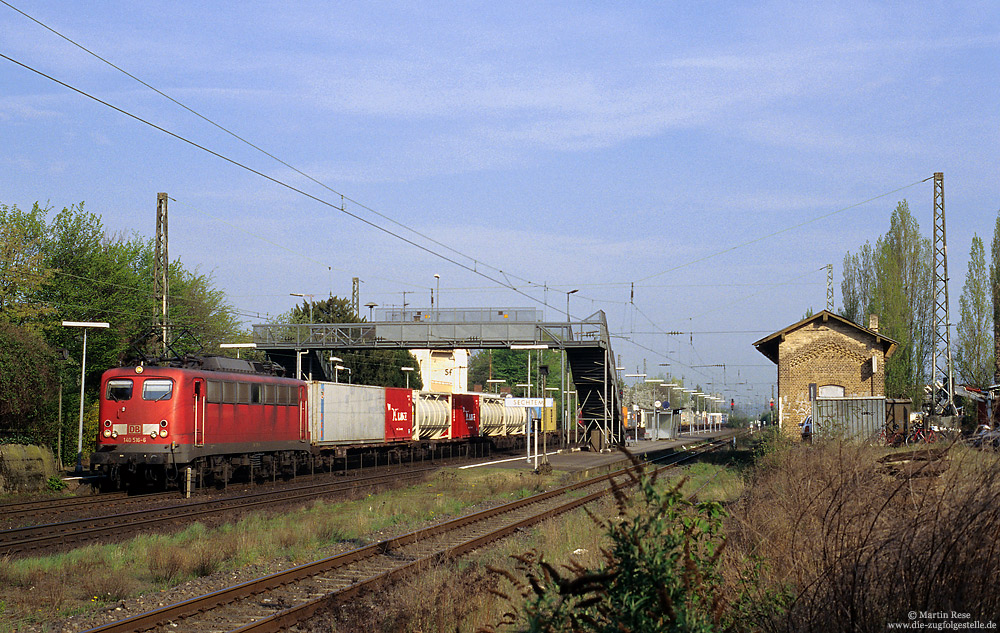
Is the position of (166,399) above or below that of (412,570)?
above

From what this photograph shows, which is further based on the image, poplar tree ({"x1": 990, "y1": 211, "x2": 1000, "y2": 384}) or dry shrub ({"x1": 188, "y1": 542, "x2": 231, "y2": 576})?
poplar tree ({"x1": 990, "y1": 211, "x2": 1000, "y2": 384})

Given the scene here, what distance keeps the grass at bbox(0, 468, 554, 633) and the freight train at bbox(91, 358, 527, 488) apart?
474 centimetres

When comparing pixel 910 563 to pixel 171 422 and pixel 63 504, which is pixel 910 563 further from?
pixel 63 504

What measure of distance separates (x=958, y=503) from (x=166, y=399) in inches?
797

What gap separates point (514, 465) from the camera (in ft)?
111

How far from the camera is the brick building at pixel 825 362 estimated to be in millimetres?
35375

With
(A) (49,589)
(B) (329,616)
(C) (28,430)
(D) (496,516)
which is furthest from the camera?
(C) (28,430)

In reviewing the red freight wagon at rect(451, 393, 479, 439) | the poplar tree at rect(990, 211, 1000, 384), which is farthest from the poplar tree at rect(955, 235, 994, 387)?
the red freight wagon at rect(451, 393, 479, 439)

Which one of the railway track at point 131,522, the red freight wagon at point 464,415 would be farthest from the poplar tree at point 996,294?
the railway track at point 131,522

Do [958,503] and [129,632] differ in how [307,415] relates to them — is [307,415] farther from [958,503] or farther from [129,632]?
[958,503]

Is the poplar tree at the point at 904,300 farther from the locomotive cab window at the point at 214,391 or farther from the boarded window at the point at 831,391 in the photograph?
the locomotive cab window at the point at 214,391

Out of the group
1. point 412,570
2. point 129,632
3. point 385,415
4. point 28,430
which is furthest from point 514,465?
point 129,632

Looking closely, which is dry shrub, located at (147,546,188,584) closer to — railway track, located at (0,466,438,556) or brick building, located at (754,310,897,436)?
railway track, located at (0,466,438,556)

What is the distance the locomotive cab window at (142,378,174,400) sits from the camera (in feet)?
72.9
